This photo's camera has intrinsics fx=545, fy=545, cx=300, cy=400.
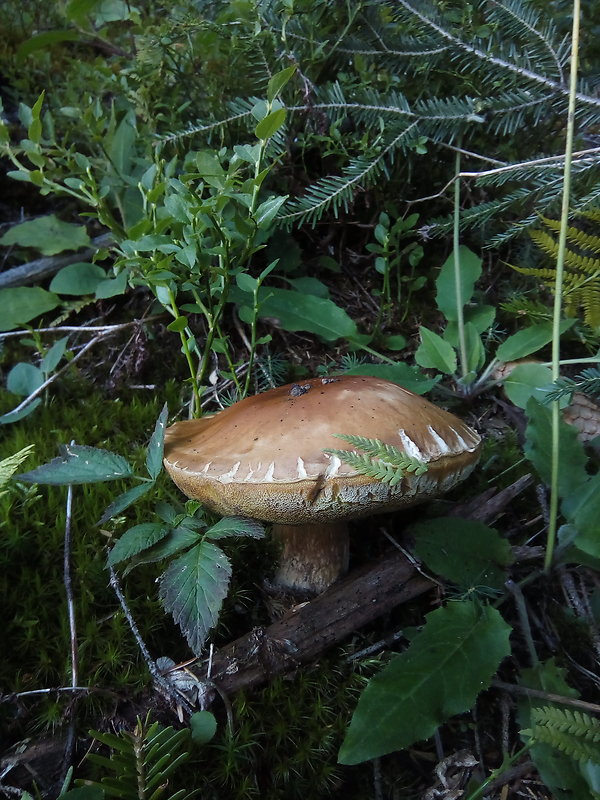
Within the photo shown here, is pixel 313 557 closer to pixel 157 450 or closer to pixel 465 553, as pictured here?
pixel 465 553

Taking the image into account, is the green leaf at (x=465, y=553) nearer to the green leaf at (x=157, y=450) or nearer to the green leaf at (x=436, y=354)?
the green leaf at (x=436, y=354)

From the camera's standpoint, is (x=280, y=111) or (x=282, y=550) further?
(x=282, y=550)

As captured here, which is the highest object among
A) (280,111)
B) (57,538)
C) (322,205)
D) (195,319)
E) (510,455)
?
(280,111)

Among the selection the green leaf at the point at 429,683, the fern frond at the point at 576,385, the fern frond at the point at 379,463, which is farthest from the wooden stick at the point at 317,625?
the fern frond at the point at 576,385

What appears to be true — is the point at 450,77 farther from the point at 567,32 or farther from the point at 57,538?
the point at 57,538

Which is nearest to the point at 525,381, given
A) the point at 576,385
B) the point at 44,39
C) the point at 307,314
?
the point at 576,385

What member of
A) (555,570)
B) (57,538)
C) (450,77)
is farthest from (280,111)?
(555,570)
